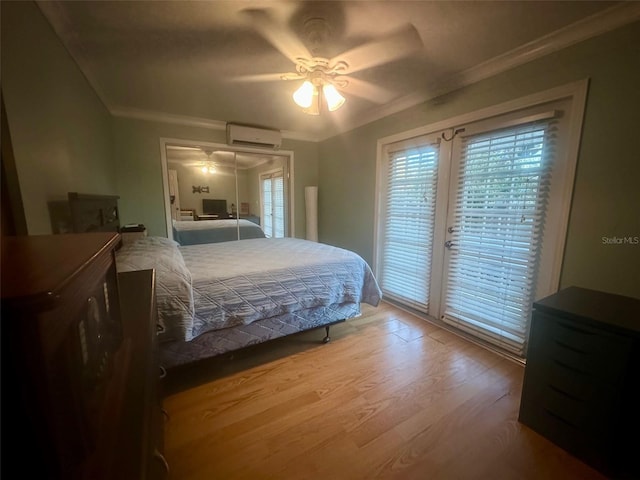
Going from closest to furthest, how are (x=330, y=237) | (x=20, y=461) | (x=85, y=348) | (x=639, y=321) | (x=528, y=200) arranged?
(x=20, y=461) → (x=85, y=348) → (x=639, y=321) → (x=528, y=200) → (x=330, y=237)

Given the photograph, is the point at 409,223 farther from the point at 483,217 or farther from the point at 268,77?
the point at 268,77

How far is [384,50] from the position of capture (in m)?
1.89

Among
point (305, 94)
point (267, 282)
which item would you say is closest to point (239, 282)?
point (267, 282)

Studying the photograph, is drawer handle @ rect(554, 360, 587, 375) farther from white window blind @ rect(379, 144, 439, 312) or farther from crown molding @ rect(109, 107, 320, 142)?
crown molding @ rect(109, 107, 320, 142)

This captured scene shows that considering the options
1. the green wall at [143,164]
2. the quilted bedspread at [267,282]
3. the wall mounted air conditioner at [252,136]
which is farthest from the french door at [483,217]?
the green wall at [143,164]

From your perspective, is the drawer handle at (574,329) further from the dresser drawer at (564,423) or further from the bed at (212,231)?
the bed at (212,231)

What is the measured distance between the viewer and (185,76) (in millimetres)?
2279

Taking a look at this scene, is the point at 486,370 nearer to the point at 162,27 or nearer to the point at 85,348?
the point at 85,348

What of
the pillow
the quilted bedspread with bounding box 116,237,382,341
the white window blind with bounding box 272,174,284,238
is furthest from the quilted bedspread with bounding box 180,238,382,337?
the white window blind with bounding box 272,174,284,238

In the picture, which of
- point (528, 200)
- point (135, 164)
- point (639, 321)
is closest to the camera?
point (639, 321)

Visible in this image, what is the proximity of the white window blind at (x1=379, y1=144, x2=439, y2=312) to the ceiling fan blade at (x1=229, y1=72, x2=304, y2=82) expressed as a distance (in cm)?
138

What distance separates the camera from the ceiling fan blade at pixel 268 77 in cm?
221

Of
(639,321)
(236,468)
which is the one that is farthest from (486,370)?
(236,468)

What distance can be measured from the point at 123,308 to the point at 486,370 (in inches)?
92.3
